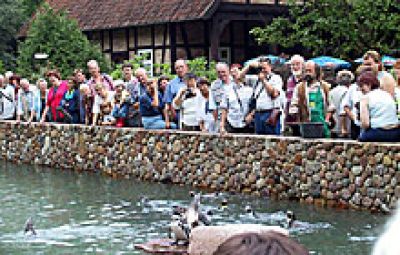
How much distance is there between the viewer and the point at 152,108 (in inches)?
648

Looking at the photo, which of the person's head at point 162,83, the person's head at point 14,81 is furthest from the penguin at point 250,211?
the person's head at point 14,81

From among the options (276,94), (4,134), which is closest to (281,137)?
(276,94)

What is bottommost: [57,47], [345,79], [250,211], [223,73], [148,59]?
[250,211]

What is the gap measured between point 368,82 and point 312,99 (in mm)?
1817

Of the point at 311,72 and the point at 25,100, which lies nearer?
the point at 311,72

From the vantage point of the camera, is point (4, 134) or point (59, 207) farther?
point (4, 134)

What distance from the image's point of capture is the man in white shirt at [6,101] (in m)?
22.6

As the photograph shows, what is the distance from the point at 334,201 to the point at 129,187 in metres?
4.57

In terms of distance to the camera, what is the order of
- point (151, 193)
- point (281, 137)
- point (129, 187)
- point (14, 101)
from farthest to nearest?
point (14, 101), point (129, 187), point (151, 193), point (281, 137)

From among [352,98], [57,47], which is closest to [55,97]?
[352,98]

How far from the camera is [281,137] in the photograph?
44.5 ft

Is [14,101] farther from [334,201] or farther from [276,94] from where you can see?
[334,201]

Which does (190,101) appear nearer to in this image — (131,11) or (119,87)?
(119,87)

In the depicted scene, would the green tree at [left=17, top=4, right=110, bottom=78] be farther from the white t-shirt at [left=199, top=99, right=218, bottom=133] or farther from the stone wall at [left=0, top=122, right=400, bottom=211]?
the white t-shirt at [left=199, top=99, right=218, bottom=133]
